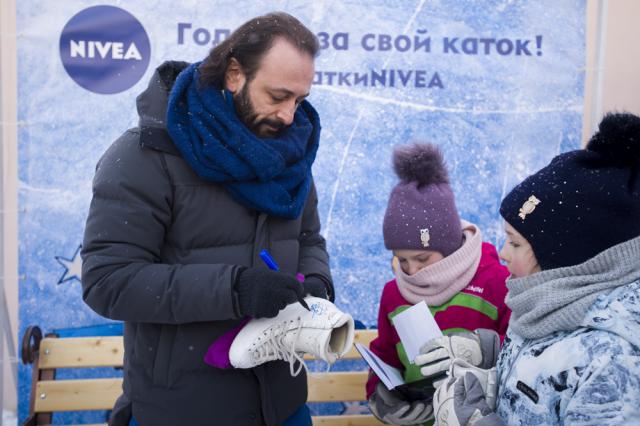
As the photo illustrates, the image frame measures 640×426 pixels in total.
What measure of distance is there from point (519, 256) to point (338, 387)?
1761 millimetres

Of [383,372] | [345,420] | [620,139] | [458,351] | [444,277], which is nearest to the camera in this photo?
[620,139]

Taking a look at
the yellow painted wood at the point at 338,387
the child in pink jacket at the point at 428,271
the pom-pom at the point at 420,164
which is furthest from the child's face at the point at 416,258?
the yellow painted wood at the point at 338,387

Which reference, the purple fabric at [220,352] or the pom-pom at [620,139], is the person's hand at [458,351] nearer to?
the purple fabric at [220,352]

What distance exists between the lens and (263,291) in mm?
1483

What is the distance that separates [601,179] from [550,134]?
6.23ft

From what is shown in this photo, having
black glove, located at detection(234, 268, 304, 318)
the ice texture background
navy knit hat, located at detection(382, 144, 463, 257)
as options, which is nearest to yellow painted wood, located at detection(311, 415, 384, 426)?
the ice texture background

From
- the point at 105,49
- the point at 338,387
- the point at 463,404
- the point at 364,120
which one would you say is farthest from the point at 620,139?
the point at 105,49

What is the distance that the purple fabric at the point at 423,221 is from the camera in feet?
7.77

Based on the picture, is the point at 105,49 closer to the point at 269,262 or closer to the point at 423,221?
the point at 423,221

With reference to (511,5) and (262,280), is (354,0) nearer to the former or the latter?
(511,5)

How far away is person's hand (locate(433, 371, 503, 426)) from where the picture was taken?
4.96ft

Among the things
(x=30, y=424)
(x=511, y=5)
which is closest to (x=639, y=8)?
(x=511, y=5)

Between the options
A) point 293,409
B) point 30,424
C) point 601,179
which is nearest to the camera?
point 601,179

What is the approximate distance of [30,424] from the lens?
2.98m
